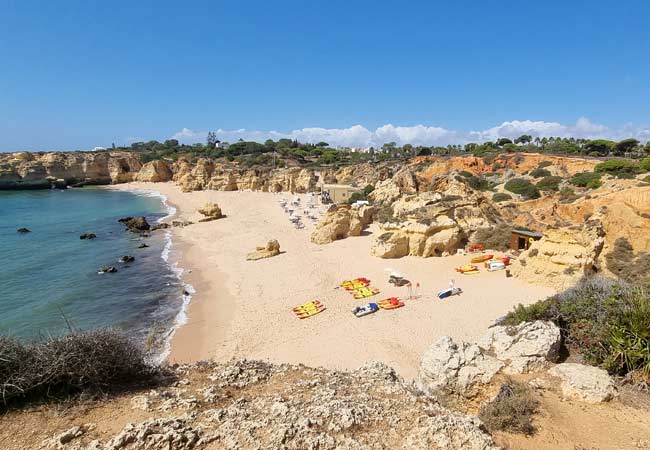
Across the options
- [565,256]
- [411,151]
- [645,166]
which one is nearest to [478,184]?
[645,166]

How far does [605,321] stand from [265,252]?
19.6 meters

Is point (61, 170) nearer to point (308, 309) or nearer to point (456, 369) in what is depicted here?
point (308, 309)

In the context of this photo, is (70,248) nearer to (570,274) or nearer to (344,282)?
(344,282)

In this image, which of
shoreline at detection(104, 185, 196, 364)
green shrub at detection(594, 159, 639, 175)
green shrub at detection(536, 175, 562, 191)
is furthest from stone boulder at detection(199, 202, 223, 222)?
green shrub at detection(594, 159, 639, 175)

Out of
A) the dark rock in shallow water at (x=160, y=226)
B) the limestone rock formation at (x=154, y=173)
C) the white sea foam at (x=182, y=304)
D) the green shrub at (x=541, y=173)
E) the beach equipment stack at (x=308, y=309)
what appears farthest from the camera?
the limestone rock formation at (x=154, y=173)

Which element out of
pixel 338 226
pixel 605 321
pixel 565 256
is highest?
pixel 605 321

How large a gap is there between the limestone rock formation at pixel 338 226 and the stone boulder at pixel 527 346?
63.0ft

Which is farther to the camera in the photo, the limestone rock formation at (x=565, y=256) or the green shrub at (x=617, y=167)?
the green shrub at (x=617, y=167)

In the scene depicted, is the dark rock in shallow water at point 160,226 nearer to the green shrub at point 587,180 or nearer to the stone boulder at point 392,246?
the stone boulder at point 392,246

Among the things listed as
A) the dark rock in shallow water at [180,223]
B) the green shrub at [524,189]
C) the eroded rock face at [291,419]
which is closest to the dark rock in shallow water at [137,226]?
the dark rock in shallow water at [180,223]

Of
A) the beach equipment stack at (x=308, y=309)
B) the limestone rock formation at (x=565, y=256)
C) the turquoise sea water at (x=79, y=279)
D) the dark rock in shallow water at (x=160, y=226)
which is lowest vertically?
the turquoise sea water at (x=79, y=279)

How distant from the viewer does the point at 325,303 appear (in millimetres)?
16172

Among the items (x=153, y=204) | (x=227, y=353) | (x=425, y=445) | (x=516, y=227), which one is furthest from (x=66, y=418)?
(x=153, y=204)

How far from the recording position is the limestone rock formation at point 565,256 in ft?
50.0
